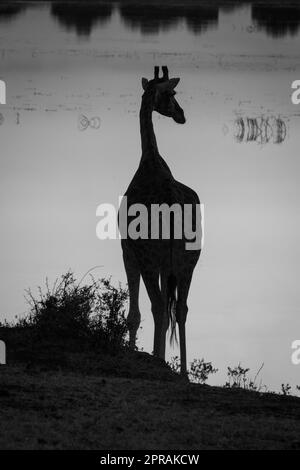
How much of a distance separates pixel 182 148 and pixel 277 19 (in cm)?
809

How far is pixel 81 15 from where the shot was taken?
31.9m

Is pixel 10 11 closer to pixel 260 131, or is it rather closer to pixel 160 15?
pixel 160 15

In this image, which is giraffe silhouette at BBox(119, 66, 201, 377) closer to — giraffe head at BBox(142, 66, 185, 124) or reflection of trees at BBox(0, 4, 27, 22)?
giraffe head at BBox(142, 66, 185, 124)

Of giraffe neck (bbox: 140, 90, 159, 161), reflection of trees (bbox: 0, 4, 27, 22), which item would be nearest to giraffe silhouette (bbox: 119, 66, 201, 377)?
giraffe neck (bbox: 140, 90, 159, 161)

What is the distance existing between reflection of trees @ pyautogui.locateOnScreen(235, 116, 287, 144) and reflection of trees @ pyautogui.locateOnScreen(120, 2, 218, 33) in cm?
595

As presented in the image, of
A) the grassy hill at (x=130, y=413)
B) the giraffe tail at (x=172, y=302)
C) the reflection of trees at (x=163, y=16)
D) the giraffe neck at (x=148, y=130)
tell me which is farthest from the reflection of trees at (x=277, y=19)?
the grassy hill at (x=130, y=413)

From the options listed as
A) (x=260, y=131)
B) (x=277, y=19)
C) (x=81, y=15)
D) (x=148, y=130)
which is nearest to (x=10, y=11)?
(x=81, y=15)

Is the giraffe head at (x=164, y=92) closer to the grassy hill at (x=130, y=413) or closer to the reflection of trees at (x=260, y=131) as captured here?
the grassy hill at (x=130, y=413)

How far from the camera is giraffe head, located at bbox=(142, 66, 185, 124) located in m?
13.2

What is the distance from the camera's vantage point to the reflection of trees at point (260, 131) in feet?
79.3

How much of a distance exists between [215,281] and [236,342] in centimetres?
255

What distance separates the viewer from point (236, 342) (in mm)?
14922

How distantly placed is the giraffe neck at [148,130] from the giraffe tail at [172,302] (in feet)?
4.60

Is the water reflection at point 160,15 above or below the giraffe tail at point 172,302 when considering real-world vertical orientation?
above
